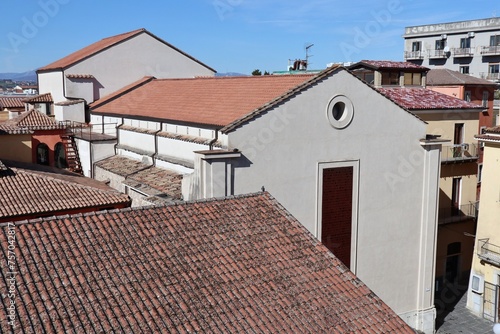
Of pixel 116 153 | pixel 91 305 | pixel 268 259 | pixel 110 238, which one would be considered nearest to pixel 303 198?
pixel 268 259

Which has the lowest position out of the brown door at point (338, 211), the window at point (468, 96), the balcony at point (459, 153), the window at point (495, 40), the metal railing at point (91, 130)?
the brown door at point (338, 211)

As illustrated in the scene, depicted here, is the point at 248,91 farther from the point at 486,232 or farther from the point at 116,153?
the point at 486,232

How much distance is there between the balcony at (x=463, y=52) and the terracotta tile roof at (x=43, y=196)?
143 feet

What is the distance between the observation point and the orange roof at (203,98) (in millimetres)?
17794

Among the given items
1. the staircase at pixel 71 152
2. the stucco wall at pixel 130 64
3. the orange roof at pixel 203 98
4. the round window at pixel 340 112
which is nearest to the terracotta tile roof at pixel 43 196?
the orange roof at pixel 203 98

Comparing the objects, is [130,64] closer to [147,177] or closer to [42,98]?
[42,98]

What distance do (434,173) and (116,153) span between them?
15237mm

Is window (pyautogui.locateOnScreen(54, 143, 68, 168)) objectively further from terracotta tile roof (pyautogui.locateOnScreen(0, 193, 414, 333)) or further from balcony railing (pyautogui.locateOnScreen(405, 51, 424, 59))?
balcony railing (pyautogui.locateOnScreen(405, 51, 424, 59))

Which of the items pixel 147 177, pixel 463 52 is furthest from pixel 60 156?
pixel 463 52

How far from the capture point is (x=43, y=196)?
18.2 meters

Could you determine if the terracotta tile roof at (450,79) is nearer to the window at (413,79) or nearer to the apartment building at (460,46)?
the window at (413,79)

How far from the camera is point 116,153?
25766 mm

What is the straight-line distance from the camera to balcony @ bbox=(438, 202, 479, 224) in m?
24.8

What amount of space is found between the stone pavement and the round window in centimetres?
924
